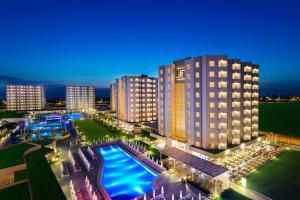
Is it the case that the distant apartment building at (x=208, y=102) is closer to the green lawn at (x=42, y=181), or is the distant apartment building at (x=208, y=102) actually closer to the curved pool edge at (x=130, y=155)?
the curved pool edge at (x=130, y=155)

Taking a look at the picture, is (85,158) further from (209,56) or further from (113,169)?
(209,56)

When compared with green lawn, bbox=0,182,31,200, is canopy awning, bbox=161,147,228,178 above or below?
above

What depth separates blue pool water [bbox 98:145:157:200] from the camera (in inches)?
1006

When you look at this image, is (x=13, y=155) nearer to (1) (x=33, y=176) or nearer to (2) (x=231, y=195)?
(1) (x=33, y=176)

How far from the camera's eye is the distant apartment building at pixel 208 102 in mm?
37688

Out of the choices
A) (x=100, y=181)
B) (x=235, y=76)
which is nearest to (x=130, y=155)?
(x=100, y=181)

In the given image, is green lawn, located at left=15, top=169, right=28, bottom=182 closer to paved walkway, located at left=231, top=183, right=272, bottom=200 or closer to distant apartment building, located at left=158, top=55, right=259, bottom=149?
distant apartment building, located at left=158, top=55, right=259, bottom=149

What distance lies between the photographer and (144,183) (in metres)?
27.8

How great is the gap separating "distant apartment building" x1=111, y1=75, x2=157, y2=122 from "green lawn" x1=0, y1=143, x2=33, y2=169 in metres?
35.6

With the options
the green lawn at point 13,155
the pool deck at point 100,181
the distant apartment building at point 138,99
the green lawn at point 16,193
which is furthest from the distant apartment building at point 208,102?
the green lawn at point 13,155

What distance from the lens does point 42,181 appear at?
23766 mm

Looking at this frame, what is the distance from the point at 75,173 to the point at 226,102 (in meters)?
31.8

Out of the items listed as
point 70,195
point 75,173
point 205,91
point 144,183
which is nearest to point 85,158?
point 75,173

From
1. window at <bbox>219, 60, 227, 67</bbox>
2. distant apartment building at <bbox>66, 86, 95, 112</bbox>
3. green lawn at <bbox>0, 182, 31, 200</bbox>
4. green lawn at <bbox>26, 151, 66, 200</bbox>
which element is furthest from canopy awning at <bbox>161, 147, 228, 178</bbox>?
distant apartment building at <bbox>66, 86, 95, 112</bbox>
